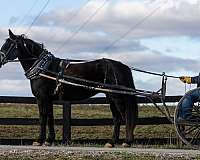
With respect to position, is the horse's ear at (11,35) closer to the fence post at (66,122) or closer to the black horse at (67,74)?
the black horse at (67,74)

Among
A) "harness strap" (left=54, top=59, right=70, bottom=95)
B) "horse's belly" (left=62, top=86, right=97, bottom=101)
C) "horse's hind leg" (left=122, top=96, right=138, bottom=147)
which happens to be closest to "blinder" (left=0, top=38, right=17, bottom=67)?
"harness strap" (left=54, top=59, right=70, bottom=95)

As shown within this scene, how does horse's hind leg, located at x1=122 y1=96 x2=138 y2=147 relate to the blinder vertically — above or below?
below

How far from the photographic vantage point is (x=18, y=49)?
13.5m

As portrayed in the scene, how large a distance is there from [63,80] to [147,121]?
2.73 meters

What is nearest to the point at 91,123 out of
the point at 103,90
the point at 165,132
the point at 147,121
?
the point at 147,121

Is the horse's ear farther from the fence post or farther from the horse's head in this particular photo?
the fence post

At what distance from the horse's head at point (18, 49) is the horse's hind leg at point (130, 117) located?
2.22 metres

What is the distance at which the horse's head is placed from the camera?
1342 centimetres

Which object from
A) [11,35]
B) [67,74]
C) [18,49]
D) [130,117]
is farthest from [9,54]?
[130,117]

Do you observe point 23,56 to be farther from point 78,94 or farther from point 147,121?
point 147,121

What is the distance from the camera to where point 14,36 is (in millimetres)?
13453

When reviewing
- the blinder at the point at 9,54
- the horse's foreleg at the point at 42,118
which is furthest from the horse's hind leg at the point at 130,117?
the blinder at the point at 9,54

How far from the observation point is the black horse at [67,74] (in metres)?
12.9

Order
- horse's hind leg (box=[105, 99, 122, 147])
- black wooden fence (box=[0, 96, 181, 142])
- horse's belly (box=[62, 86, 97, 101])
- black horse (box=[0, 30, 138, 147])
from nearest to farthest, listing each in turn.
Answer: black horse (box=[0, 30, 138, 147])
horse's belly (box=[62, 86, 97, 101])
horse's hind leg (box=[105, 99, 122, 147])
black wooden fence (box=[0, 96, 181, 142])
